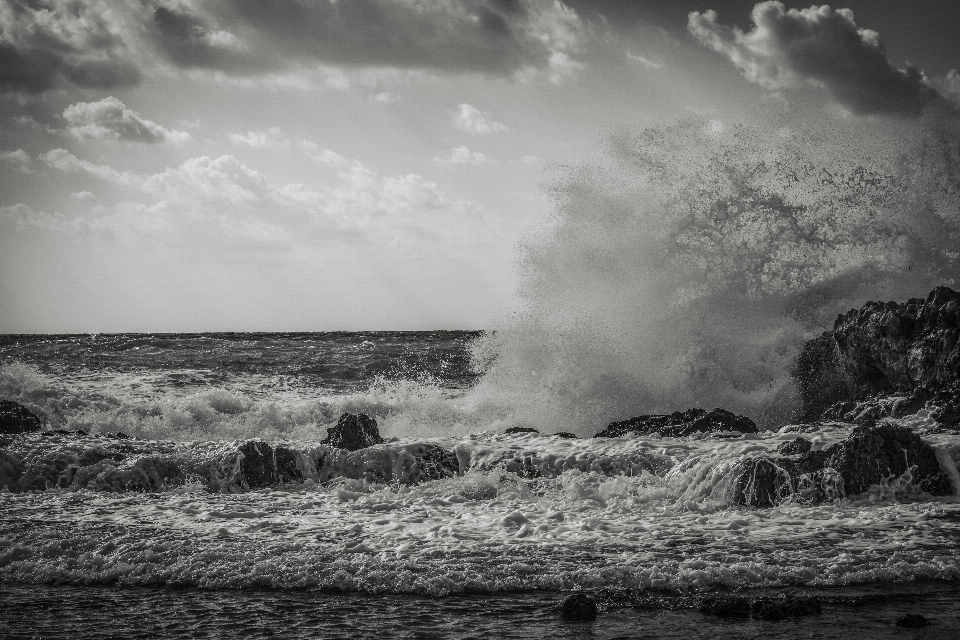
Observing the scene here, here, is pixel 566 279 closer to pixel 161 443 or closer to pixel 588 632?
pixel 161 443

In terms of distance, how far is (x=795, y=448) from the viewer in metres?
7.42

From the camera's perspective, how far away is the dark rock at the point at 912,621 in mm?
3883

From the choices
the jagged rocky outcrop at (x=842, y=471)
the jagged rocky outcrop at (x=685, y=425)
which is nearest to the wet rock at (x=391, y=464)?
the jagged rocky outcrop at (x=685, y=425)

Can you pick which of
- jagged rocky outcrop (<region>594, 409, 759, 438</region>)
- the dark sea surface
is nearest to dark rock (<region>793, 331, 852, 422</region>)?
jagged rocky outcrop (<region>594, 409, 759, 438</region>)

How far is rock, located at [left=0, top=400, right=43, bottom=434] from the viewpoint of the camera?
11016 mm

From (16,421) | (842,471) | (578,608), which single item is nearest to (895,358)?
(842,471)

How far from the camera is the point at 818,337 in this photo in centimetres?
1256

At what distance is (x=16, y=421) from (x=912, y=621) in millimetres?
11697

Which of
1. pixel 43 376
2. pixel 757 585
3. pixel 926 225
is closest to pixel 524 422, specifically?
pixel 926 225

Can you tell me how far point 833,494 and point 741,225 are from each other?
8.81 m

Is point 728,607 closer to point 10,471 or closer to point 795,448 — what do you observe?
point 795,448

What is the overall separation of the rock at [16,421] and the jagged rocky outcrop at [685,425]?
847 centimetres

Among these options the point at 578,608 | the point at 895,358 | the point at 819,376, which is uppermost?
the point at 895,358

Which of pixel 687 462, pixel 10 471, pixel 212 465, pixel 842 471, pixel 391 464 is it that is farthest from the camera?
pixel 391 464
